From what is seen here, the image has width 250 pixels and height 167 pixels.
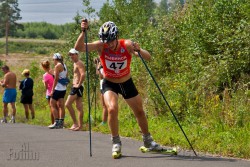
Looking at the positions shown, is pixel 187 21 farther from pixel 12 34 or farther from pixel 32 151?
pixel 12 34

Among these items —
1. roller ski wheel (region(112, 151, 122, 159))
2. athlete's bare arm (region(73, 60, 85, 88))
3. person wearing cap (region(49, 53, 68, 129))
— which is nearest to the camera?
roller ski wheel (region(112, 151, 122, 159))

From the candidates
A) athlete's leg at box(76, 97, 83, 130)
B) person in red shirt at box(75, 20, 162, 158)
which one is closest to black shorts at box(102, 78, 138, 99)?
person in red shirt at box(75, 20, 162, 158)

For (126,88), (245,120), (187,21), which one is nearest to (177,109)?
(245,120)

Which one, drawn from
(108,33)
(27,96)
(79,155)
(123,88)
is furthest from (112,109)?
(27,96)

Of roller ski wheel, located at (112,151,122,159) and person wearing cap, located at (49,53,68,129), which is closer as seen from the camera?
roller ski wheel, located at (112,151,122,159)

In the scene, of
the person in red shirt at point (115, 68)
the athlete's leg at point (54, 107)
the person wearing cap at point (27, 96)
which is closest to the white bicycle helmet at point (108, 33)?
the person in red shirt at point (115, 68)

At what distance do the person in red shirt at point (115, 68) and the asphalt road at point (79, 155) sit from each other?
0.42 meters

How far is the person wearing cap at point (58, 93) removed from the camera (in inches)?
614

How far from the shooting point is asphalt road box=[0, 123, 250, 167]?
8.93 m

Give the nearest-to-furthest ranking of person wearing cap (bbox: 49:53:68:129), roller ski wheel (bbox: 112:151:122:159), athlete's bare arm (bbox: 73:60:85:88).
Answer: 1. roller ski wheel (bbox: 112:151:122:159)
2. athlete's bare arm (bbox: 73:60:85:88)
3. person wearing cap (bbox: 49:53:68:129)

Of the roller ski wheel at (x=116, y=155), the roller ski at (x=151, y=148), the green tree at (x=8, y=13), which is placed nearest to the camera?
the roller ski wheel at (x=116, y=155)

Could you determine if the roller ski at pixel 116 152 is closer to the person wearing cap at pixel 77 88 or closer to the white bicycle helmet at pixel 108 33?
the white bicycle helmet at pixel 108 33

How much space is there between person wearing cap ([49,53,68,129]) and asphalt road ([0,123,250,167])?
2.52m

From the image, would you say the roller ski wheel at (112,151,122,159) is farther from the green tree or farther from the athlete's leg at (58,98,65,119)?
the green tree
